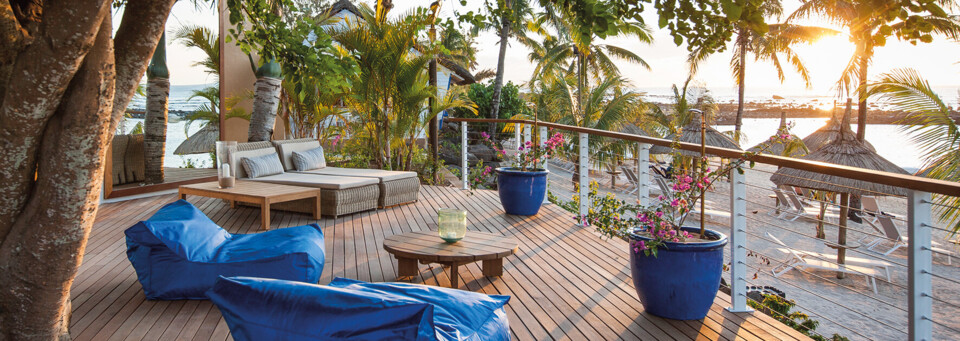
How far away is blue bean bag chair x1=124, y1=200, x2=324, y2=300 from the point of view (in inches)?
124

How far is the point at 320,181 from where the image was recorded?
234 inches

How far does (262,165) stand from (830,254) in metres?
9.94

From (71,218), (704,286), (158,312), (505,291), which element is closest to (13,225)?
(71,218)

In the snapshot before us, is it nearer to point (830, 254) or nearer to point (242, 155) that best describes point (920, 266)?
point (242, 155)

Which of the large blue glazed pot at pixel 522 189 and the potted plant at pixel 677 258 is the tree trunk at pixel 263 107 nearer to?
the large blue glazed pot at pixel 522 189

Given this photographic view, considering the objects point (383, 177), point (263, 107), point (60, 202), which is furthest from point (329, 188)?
point (60, 202)

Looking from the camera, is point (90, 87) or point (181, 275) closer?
point (90, 87)

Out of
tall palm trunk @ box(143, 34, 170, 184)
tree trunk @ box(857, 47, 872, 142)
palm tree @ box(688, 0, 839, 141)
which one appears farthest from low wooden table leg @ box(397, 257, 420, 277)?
palm tree @ box(688, 0, 839, 141)

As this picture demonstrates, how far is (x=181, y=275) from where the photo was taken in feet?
10.5

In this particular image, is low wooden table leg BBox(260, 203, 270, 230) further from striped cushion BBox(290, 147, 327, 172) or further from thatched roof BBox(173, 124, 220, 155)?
thatched roof BBox(173, 124, 220, 155)

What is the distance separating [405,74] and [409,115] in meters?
0.66

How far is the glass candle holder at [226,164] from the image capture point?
5633mm

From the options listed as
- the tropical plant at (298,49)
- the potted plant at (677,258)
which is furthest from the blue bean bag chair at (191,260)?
the potted plant at (677,258)

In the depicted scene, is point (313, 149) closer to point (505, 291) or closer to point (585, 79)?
point (505, 291)
